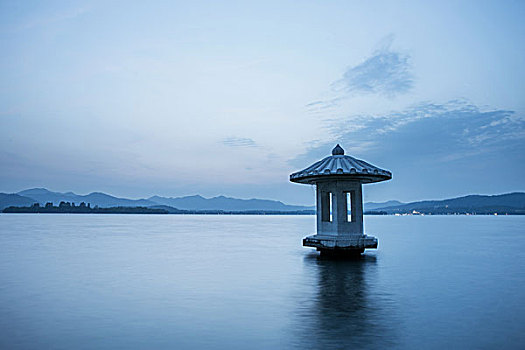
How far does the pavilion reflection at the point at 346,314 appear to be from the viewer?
734 cm

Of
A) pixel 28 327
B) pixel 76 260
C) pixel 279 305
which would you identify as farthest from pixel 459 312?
pixel 76 260

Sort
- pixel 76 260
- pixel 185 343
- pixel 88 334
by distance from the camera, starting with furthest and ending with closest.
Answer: pixel 76 260 → pixel 88 334 → pixel 185 343

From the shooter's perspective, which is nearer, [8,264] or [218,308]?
[218,308]

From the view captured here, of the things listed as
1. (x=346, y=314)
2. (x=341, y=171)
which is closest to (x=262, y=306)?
(x=346, y=314)

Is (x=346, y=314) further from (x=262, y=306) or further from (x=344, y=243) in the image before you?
(x=344, y=243)

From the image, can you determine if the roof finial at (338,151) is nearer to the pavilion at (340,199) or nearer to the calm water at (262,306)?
the pavilion at (340,199)

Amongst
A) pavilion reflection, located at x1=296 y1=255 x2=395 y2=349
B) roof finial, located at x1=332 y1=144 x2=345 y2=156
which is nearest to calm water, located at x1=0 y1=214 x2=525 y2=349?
pavilion reflection, located at x1=296 y1=255 x2=395 y2=349

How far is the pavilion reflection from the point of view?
24.1 ft

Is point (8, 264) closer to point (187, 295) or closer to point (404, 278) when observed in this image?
point (187, 295)

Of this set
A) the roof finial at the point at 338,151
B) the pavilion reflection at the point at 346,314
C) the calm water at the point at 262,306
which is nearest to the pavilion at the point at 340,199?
the roof finial at the point at 338,151

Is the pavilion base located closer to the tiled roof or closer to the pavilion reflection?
the tiled roof

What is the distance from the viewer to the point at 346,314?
30.1ft

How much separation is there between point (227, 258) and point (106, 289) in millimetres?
10444

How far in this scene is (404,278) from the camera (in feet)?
50.5
